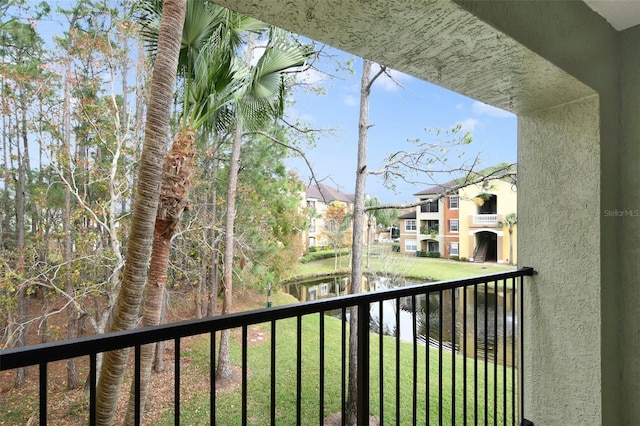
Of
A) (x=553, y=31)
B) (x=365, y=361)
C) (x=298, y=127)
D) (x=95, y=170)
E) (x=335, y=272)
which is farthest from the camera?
(x=335, y=272)

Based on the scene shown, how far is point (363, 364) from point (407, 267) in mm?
7059

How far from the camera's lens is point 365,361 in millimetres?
1116

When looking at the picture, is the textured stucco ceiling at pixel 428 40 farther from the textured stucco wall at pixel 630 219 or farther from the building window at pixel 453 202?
the building window at pixel 453 202

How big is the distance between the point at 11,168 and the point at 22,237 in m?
0.99

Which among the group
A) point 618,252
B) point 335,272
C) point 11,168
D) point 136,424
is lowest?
point 335,272

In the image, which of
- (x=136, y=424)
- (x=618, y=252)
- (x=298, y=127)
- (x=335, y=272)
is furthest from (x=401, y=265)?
(x=136, y=424)

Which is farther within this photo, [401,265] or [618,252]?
[401,265]

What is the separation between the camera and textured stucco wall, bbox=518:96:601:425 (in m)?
1.59

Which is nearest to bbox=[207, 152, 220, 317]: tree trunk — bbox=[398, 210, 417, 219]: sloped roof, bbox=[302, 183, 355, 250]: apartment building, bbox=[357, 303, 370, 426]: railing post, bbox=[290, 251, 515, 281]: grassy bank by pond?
bbox=[302, 183, 355, 250]: apartment building

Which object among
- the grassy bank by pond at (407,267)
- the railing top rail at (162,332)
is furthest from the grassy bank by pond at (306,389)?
the railing top rail at (162,332)

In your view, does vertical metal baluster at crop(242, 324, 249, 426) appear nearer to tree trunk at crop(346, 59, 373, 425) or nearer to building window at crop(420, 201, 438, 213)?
tree trunk at crop(346, 59, 373, 425)

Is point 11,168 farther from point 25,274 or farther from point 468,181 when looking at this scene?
point 468,181

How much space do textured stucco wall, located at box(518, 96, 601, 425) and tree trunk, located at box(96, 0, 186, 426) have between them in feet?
8.62

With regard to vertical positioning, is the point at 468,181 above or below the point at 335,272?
A: above
